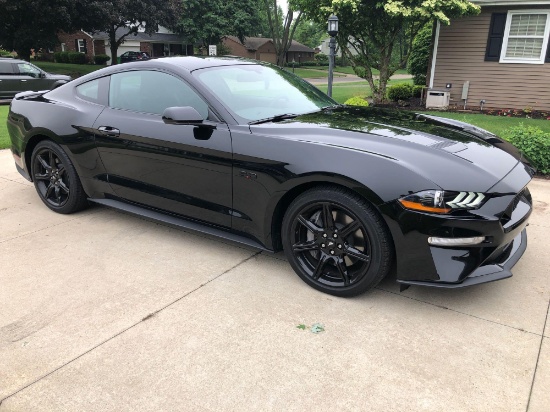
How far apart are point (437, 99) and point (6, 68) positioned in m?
14.2

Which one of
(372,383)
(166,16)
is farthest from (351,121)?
(166,16)

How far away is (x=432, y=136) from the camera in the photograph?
313cm

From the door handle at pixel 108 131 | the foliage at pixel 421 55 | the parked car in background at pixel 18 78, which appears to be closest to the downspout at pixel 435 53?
the foliage at pixel 421 55

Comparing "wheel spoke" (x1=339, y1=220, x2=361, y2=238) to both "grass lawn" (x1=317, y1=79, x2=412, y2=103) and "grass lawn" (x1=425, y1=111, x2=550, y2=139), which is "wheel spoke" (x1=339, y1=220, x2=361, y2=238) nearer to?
"grass lawn" (x1=425, y1=111, x2=550, y2=139)

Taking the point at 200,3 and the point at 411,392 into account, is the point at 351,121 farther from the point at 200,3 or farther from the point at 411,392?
the point at 200,3

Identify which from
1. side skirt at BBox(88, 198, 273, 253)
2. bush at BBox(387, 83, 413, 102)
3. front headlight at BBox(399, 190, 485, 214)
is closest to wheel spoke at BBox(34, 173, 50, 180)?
side skirt at BBox(88, 198, 273, 253)

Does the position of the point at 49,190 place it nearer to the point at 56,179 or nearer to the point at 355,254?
the point at 56,179

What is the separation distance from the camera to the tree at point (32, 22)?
25797 mm

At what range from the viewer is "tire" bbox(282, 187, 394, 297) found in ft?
9.12

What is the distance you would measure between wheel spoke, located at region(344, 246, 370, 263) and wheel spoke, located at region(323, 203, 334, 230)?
18 cm

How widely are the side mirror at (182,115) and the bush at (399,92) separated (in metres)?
12.3

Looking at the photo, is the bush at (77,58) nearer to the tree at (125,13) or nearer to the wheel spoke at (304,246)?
the tree at (125,13)

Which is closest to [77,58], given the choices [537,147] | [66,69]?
[66,69]

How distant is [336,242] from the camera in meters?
2.96
